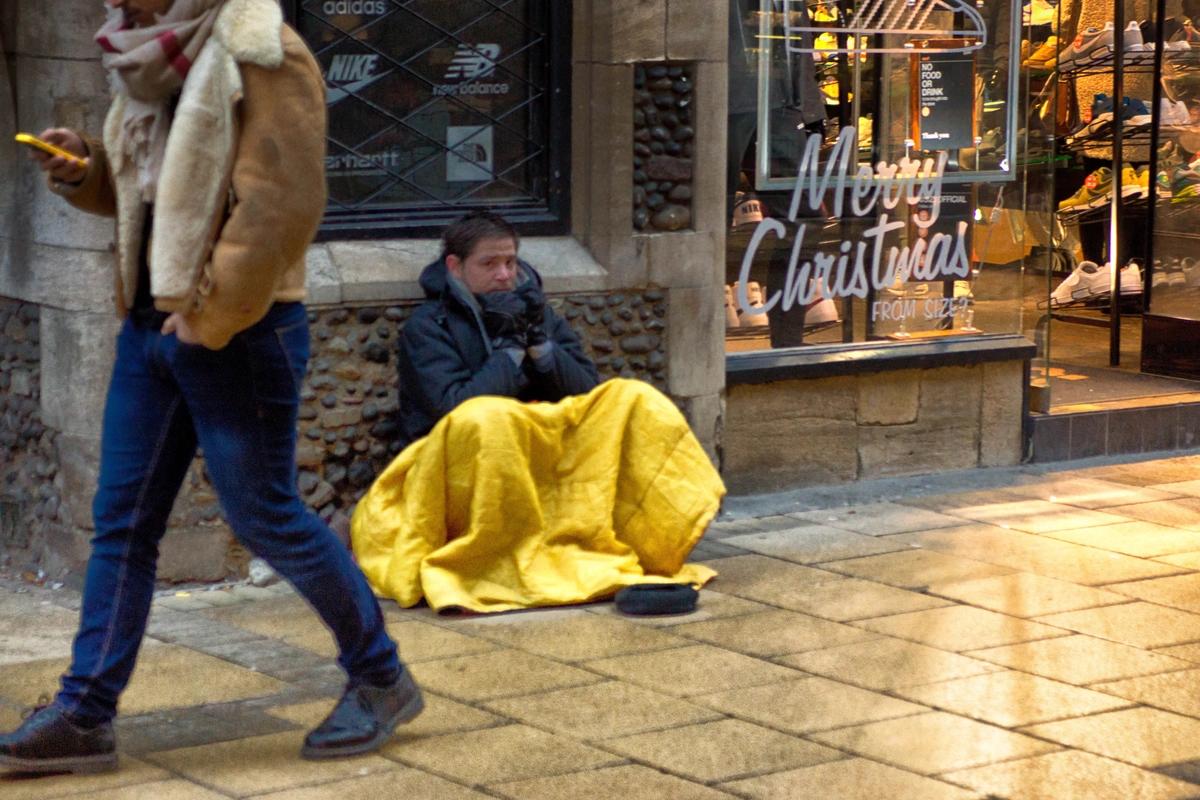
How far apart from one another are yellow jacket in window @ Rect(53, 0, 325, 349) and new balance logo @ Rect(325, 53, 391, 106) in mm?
2493

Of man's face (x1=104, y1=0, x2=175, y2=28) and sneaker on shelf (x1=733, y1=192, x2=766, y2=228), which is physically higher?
man's face (x1=104, y1=0, x2=175, y2=28)

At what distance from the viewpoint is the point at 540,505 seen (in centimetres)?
604

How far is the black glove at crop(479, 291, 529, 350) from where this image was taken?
608 centimetres

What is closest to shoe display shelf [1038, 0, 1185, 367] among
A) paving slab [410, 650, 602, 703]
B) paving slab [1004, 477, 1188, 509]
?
paving slab [1004, 477, 1188, 509]

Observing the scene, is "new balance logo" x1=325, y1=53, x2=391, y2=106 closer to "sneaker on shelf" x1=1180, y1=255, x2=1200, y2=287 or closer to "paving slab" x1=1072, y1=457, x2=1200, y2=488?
"paving slab" x1=1072, y1=457, x2=1200, y2=488

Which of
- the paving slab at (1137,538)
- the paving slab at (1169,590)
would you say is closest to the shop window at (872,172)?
the paving slab at (1137,538)

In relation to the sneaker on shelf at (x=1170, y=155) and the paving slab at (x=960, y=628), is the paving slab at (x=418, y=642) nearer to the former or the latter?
the paving slab at (x=960, y=628)

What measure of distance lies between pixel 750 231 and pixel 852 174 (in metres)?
0.57

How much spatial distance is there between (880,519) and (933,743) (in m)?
2.59

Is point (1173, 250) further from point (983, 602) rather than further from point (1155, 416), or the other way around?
point (983, 602)

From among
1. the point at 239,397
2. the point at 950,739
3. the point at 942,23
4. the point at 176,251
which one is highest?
the point at 942,23

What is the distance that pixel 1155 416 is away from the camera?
864cm

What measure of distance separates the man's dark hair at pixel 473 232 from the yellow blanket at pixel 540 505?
1.83 ft

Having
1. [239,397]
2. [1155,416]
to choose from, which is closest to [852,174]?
[1155,416]
